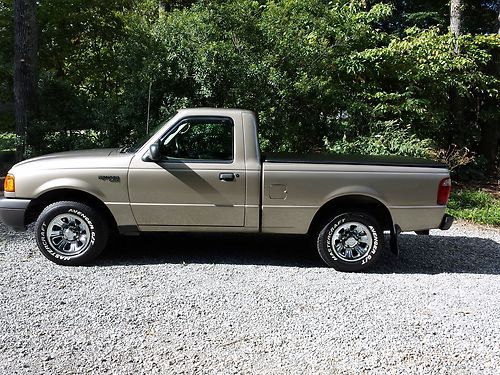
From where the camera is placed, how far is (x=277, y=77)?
9.32 m

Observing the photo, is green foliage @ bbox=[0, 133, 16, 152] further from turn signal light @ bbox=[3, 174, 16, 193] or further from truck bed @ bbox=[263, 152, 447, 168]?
truck bed @ bbox=[263, 152, 447, 168]

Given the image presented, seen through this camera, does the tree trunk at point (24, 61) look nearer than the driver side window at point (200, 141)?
No

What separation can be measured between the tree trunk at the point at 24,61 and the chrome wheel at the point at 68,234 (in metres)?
5.53

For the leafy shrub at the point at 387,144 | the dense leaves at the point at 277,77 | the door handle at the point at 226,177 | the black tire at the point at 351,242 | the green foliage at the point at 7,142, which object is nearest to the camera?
the door handle at the point at 226,177

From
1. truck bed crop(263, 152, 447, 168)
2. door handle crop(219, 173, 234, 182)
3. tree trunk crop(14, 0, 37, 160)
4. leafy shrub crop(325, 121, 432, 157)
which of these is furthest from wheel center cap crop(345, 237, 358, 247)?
tree trunk crop(14, 0, 37, 160)

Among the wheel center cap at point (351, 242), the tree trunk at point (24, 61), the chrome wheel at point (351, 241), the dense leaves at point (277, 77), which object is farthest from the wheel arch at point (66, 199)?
the tree trunk at point (24, 61)

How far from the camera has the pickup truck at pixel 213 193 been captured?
510 cm

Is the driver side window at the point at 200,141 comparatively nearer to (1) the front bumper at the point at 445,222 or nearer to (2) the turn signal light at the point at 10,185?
(2) the turn signal light at the point at 10,185

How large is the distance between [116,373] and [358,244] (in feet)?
9.98

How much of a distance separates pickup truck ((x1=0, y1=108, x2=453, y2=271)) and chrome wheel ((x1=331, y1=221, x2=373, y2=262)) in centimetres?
1

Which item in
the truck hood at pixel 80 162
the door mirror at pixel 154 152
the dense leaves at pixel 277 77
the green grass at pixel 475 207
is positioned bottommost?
the green grass at pixel 475 207

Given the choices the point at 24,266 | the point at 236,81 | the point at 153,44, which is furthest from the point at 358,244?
the point at 153,44

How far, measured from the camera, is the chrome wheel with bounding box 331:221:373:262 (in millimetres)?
5258

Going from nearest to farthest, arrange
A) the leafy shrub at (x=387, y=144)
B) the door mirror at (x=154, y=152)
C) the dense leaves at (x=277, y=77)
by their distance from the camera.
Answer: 1. the door mirror at (x=154, y=152)
2. the leafy shrub at (x=387, y=144)
3. the dense leaves at (x=277, y=77)
